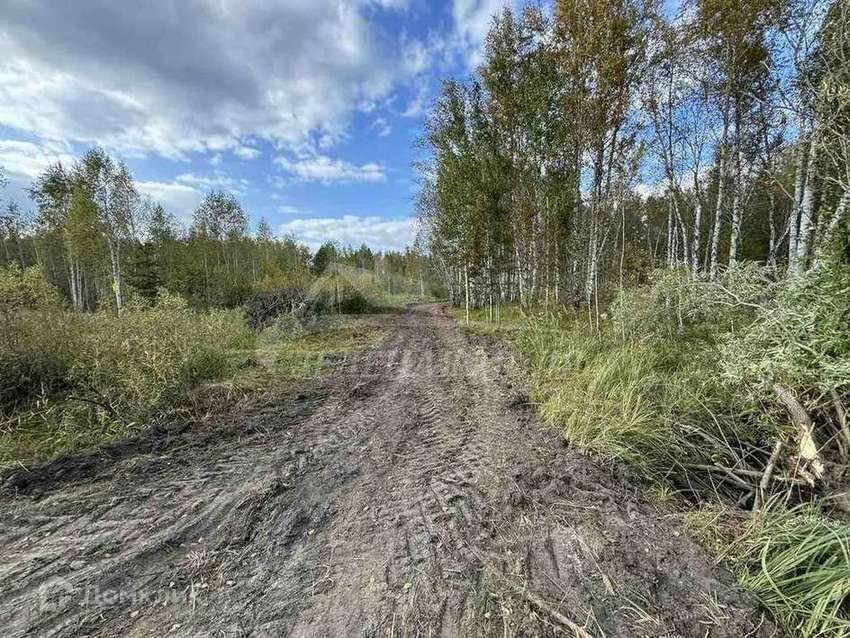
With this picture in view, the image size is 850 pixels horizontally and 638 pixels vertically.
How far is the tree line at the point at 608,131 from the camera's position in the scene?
7387mm

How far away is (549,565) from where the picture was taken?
7.35ft

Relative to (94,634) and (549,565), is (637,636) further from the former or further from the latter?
(94,634)

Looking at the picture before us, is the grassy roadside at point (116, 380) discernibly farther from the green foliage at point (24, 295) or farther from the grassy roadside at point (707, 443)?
the grassy roadside at point (707, 443)

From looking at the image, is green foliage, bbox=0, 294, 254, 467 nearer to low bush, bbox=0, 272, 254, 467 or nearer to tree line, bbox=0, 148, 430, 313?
low bush, bbox=0, 272, 254, 467

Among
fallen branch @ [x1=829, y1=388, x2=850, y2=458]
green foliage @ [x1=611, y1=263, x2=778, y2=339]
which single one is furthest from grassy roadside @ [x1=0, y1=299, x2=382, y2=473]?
fallen branch @ [x1=829, y1=388, x2=850, y2=458]

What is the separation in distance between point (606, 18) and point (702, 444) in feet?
29.2

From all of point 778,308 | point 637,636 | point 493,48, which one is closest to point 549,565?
point 637,636

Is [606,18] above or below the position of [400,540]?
above

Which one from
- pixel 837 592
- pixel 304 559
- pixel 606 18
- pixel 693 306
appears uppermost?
pixel 606 18

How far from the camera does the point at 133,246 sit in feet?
64.7

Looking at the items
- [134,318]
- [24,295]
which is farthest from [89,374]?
[24,295]

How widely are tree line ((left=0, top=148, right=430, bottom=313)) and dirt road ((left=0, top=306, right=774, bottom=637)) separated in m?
13.8

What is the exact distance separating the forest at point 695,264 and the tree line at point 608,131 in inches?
2.1

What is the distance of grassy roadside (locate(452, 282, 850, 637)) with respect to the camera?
2.07 metres
